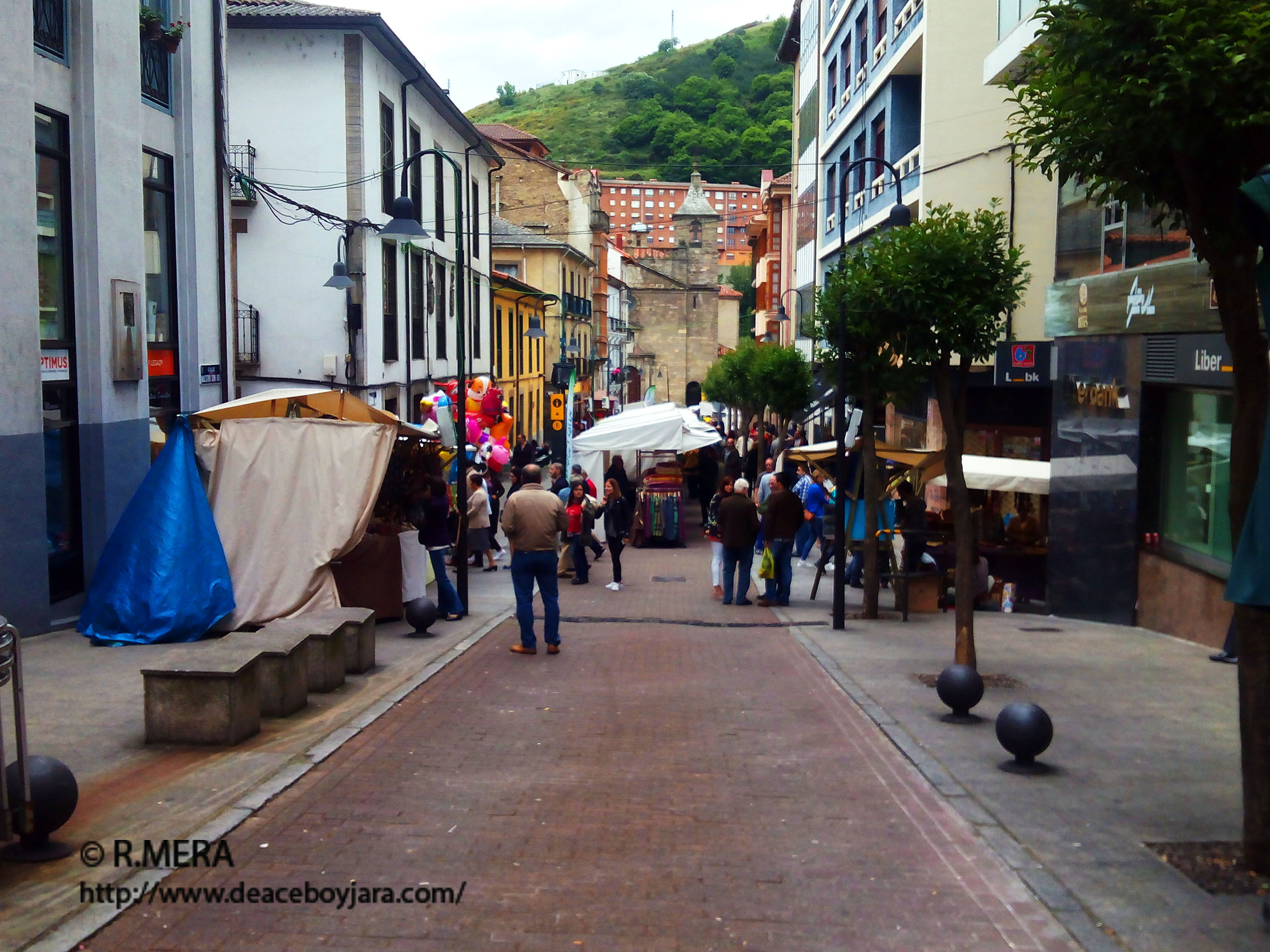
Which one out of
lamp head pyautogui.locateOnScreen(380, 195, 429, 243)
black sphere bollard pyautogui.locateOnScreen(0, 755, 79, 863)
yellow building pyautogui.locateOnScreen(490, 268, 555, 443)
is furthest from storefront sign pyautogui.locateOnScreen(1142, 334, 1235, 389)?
yellow building pyautogui.locateOnScreen(490, 268, 555, 443)

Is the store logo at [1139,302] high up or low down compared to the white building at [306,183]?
down

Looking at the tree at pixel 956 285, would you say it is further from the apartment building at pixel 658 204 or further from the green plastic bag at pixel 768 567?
the apartment building at pixel 658 204

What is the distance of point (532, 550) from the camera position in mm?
11734

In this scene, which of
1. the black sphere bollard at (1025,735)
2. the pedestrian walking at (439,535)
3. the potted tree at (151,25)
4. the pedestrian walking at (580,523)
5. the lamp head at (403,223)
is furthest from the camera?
the pedestrian walking at (580,523)

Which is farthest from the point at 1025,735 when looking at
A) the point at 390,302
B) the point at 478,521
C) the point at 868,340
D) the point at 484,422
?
the point at 390,302

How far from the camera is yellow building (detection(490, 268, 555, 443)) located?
4259 centimetres

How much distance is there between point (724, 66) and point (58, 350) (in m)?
154

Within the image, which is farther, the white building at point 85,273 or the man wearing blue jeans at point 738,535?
→ the man wearing blue jeans at point 738,535

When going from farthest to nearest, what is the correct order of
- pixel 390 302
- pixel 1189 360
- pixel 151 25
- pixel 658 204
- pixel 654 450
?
1. pixel 658 204
2. pixel 390 302
3. pixel 654 450
4. pixel 151 25
5. pixel 1189 360

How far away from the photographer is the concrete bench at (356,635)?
10344mm

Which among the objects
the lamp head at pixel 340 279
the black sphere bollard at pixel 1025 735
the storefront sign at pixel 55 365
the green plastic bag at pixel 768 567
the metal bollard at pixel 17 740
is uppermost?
the lamp head at pixel 340 279

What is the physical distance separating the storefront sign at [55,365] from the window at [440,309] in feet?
59.6

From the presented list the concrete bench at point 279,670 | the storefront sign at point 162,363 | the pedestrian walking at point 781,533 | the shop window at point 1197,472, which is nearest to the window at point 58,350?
the storefront sign at point 162,363

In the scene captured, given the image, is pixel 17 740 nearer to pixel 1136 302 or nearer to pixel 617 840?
pixel 617 840
